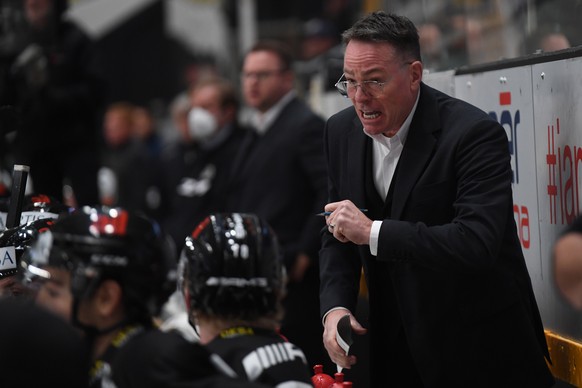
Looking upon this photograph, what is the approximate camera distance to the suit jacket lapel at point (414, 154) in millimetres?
4492

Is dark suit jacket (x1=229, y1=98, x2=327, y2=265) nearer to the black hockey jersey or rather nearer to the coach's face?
the coach's face

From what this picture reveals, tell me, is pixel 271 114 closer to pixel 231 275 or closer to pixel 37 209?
pixel 37 209

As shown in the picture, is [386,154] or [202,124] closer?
[386,154]

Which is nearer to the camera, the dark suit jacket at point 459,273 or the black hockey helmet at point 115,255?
the black hockey helmet at point 115,255

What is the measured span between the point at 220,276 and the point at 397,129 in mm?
1168

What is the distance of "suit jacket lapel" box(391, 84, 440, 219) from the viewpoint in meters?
4.49

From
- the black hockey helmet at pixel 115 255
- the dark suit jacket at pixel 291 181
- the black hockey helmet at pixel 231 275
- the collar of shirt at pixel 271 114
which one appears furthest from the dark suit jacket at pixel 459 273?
the collar of shirt at pixel 271 114

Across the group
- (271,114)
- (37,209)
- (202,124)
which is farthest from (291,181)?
(202,124)

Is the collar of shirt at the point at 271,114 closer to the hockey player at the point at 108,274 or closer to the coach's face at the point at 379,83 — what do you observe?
the coach's face at the point at 379,83

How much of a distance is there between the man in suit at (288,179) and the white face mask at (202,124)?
2.48 meters

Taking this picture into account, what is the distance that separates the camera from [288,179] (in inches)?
297

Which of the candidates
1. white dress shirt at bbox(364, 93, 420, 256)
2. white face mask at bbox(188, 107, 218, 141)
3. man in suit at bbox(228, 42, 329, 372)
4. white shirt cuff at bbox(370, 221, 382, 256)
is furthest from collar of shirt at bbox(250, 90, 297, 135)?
white shirt cuff at bbox(370, 221, 382, 256)

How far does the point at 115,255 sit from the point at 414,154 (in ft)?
4.50

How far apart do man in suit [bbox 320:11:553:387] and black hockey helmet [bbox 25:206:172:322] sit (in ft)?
2.77
